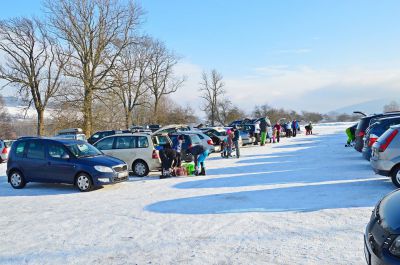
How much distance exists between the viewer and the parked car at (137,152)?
14.6 meters

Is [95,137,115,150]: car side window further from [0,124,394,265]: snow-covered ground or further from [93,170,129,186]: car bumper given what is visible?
[93,170,129,186]: car bumper

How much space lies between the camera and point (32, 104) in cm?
4238

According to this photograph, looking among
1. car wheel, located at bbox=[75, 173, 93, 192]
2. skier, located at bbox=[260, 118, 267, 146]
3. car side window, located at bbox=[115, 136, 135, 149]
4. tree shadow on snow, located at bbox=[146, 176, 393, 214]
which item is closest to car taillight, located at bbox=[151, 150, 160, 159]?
car side window, located at bbox=[115, 136, 135, 149]

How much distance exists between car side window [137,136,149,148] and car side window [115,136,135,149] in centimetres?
22

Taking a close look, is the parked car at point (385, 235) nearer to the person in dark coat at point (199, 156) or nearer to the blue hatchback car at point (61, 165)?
the blue hatchback car at point (61, 165)

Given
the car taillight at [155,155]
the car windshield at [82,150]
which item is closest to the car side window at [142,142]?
the car taillight at [155,155]

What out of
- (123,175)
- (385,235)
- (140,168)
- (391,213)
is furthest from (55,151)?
(385,235)

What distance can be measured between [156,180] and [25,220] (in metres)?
5.62

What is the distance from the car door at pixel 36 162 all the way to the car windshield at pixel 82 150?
2.94ft

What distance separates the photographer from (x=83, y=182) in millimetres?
11805

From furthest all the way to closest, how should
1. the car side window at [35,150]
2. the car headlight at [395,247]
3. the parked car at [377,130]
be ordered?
the parked car at [377,130] → the car side window at [35,150] → the car headlight at [395,247]

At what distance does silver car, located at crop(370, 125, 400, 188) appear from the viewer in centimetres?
985

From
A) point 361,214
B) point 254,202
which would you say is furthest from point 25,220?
point 361,214

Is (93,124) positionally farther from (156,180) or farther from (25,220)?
(25,220)
